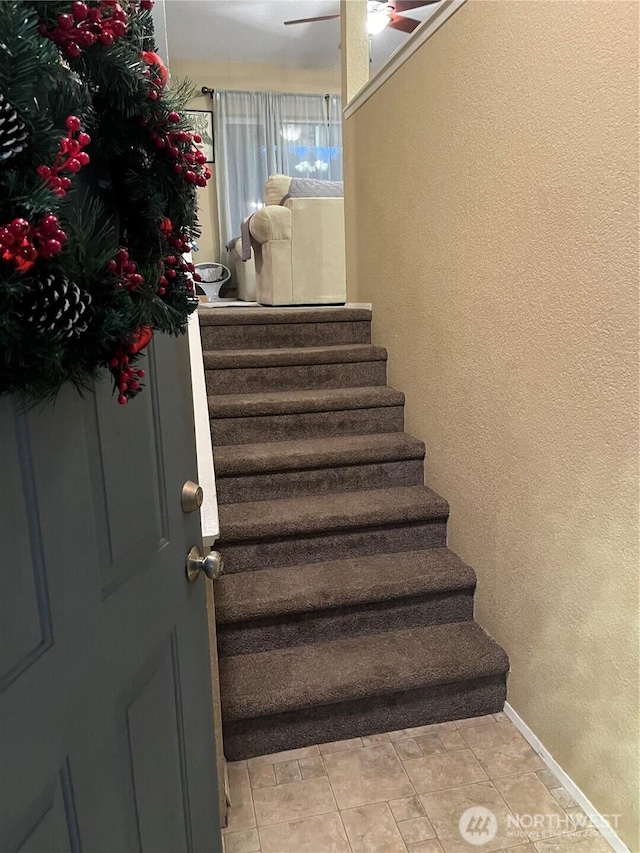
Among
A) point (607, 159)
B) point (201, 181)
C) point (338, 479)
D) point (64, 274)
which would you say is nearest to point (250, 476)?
point (338, 479)

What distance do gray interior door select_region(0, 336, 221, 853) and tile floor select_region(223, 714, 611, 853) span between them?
0.48 metres

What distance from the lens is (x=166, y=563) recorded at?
38.8 inches

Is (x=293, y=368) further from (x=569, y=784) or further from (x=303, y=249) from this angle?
(x=569, y=784)

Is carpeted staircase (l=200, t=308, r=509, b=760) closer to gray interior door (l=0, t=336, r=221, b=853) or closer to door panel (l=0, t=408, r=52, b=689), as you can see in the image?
gray interior door (l=0, t=336, r=221, b=853)

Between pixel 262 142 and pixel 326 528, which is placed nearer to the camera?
pixel 326 528

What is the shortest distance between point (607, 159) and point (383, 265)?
159cm

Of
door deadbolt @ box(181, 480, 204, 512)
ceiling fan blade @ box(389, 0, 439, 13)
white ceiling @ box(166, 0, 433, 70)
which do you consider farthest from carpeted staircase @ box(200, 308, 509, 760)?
white ceiling @ box(166, 0, 433, 70)

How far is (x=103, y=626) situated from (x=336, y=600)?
4.10 feet

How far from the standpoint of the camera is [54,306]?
485 millimetres

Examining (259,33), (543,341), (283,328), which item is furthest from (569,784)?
(259,33)

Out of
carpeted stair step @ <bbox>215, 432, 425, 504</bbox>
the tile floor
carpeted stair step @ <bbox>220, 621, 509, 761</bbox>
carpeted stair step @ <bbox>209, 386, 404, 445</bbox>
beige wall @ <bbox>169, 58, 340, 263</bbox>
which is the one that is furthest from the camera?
beige wall @ <bbox>169, 58, 340, 263</bbox>

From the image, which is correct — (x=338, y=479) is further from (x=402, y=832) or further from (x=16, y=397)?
(x=16, y=397)

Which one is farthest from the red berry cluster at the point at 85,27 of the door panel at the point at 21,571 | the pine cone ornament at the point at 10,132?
the door panel at the point at 21,571

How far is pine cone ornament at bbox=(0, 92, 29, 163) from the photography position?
1.44 ft
